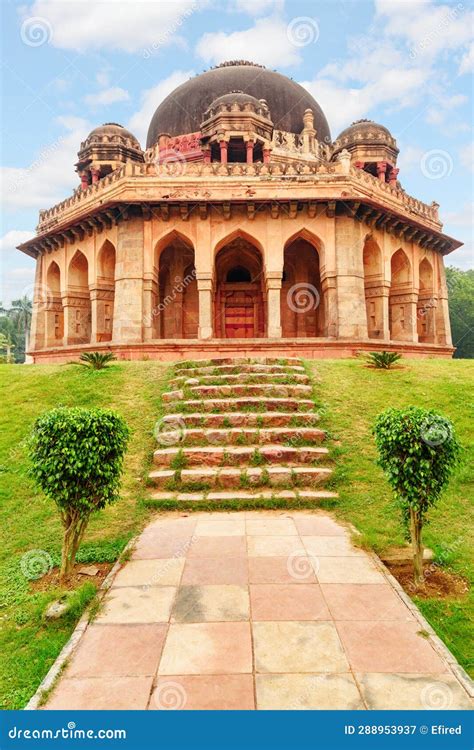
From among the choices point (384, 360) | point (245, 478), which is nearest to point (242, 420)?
point (245, 478)

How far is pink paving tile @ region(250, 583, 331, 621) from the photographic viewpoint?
10.1 feet

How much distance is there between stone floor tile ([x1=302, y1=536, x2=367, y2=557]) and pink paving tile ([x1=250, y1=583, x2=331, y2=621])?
634 millimetres

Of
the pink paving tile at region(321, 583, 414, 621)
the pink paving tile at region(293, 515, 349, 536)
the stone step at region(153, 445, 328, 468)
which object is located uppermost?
the stone step at region(153, 445, 328, 468)

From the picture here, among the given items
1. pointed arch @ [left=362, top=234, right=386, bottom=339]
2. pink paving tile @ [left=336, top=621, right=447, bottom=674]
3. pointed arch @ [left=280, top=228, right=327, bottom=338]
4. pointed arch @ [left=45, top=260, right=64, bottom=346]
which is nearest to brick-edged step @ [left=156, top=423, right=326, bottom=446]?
pink paving tile @ [left=336, top=621, right=447, bottom=674]

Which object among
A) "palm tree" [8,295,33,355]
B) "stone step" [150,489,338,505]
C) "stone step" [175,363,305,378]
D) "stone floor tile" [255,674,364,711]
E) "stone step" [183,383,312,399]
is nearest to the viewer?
"stone floor tile" [255,674,364,711]

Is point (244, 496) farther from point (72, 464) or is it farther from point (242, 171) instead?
point (242, 171)

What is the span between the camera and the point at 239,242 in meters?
17.9

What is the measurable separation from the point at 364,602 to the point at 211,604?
3.73 feet

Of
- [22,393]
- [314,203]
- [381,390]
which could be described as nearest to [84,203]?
[314,203]

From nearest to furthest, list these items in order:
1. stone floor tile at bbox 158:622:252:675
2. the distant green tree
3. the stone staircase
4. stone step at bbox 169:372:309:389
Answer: stone floor tile at bbox 158:622:252:675 < the stone staircase < stone step at bbox 169:372:309:389 < the distant green tree

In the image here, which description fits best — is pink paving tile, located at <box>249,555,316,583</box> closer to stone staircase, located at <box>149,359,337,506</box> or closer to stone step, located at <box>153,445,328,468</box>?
stone staircase, located at <box>149,359,337,506</box>

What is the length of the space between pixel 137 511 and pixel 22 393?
4632mm

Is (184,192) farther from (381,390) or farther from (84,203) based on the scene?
(381,390)

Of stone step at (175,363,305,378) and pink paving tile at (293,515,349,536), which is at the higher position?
stone step at (175,363,305,378)
